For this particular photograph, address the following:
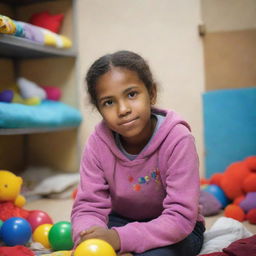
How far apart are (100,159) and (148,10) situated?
4.55ft

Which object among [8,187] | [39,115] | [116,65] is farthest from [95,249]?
[39,115]

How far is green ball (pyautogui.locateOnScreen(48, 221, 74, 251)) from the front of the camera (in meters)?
1.17

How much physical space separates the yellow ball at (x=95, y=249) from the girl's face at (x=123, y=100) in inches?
11.9

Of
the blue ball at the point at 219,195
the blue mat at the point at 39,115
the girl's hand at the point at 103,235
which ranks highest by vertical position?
the blue mat at the point at 39,115

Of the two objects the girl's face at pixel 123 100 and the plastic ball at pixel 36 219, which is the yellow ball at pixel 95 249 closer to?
the girl's face at pixel 123 100

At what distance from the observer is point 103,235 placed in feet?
2.91

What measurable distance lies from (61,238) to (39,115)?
91 cm

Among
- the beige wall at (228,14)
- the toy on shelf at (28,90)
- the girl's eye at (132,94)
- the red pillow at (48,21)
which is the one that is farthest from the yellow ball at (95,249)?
the red pillow at (48,21)

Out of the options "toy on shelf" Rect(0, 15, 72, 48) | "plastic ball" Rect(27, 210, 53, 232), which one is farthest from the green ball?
"toy on shelf" Rect(0, 15, 72, 48)

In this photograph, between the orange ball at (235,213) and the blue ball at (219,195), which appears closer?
the orange ball at (235,213)

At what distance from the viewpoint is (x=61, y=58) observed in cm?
246

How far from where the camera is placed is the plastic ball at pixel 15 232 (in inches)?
48.2

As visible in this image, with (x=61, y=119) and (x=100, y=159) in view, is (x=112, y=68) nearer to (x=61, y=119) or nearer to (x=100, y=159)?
(x=100, y=159)

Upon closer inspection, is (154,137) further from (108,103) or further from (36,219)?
(36,219)
